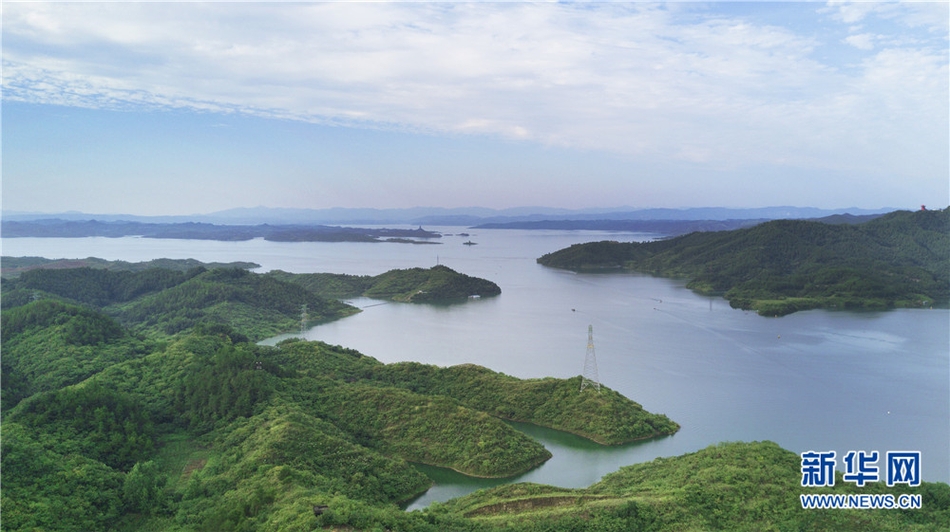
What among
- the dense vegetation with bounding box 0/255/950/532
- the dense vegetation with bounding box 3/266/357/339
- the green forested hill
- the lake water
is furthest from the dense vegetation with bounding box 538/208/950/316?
the dense vegetation with bounding box 3/266/357/339

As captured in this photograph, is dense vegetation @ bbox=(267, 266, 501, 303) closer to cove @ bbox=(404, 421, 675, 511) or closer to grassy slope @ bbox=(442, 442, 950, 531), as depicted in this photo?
cove @ bbox=(404, 421, 675, 511)

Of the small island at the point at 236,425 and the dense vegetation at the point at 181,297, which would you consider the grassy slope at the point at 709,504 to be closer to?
the small island at the point at 236,425

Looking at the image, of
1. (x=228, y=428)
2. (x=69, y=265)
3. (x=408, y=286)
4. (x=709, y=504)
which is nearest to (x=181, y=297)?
(x=408, y=286)

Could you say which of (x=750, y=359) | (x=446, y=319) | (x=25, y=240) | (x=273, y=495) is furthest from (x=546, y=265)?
(x=25, y=240)

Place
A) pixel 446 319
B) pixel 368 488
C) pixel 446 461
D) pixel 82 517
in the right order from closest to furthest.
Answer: pixel 82 517, pixel 368 488, pixel 446 461, pixel 446 319

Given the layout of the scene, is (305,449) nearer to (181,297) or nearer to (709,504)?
(709,504)

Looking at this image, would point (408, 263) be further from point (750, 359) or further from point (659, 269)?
point (750, 359)
